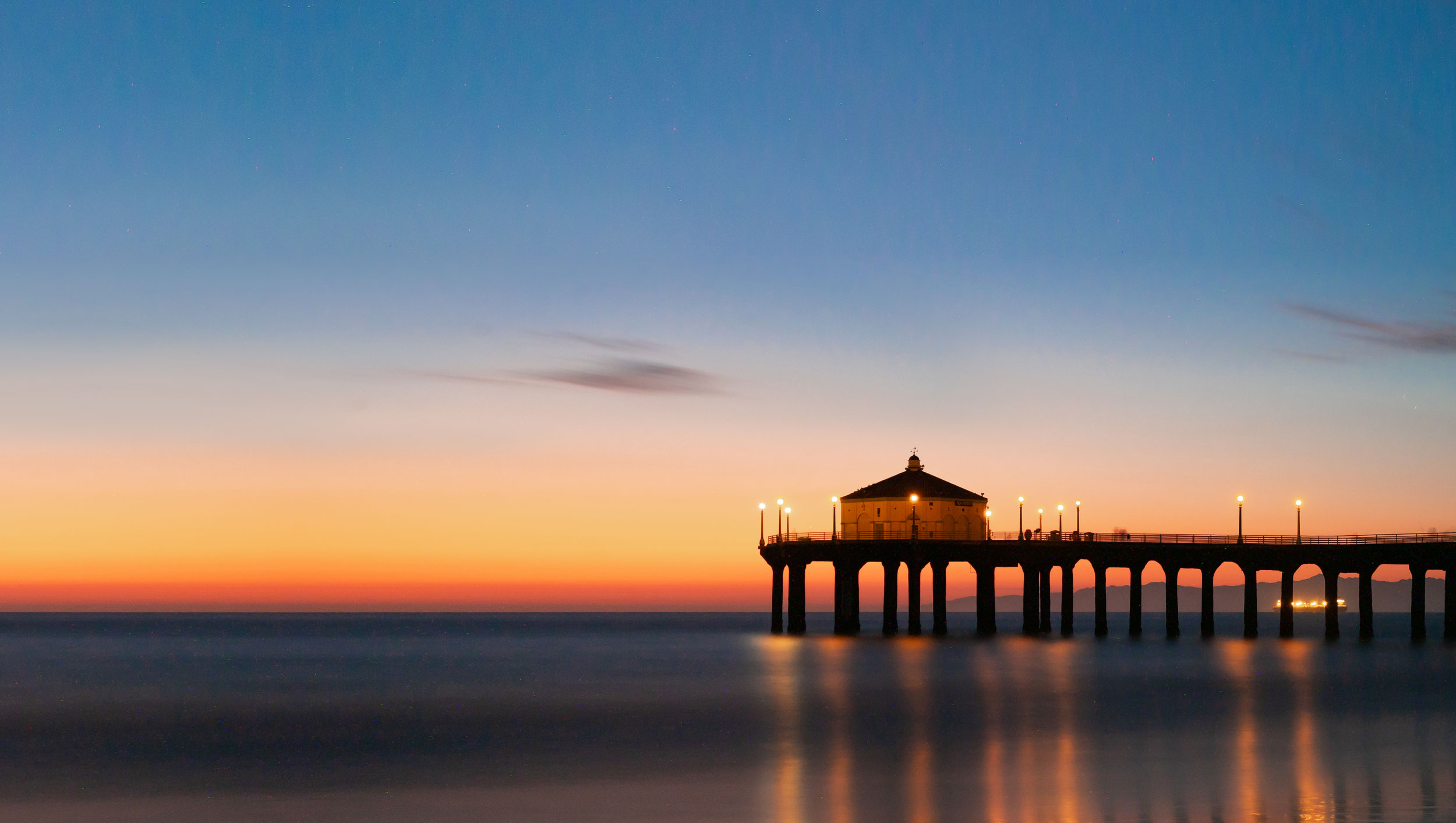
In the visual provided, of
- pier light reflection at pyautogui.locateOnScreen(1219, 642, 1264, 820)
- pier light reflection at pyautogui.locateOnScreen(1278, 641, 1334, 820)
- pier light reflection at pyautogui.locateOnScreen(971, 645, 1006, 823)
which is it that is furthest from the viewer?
pier light reflection at pyautogui.locateOnScreen(971, 645, 1006, 823)

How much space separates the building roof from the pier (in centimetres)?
233

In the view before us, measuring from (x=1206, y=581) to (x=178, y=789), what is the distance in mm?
71271

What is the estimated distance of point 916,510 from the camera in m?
94.2

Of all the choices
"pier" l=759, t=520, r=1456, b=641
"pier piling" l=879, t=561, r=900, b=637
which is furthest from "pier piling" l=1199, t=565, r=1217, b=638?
"pier piling" l=879, t=561, r=900, b=637

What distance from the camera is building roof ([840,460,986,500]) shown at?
95312 millimetres

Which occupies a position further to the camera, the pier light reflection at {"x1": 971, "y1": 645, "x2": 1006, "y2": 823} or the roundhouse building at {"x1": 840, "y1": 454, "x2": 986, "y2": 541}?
the roundhouse building at {"x1": 840, "y1": 454, "x2": 986, "y2": 541}

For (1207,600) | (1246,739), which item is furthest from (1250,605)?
(1246,739)

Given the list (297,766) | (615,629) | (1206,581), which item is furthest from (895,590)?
(615,629)

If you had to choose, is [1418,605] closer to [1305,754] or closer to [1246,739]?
[1246,739]

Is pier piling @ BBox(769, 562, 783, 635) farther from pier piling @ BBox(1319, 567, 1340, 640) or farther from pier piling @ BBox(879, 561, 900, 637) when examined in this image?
pier piling @ BBox(1319, 567, 1340, 640)

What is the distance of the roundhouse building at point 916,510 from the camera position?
311ft

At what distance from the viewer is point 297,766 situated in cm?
3816

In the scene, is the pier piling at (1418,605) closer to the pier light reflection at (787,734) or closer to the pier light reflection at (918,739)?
the pier light reflection at (918,739)

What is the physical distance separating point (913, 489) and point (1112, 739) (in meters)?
52.8
